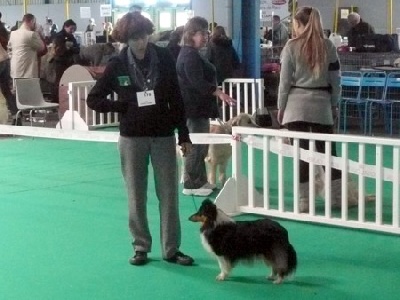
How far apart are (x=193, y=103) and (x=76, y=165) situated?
8.84ft

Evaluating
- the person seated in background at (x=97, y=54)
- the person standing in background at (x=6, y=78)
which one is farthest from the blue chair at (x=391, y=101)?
the person seated in background at (x=97, y=54)

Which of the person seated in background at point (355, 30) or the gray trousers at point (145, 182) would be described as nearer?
the gray trousers at point (145, 182)

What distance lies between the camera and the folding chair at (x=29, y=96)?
1173cm

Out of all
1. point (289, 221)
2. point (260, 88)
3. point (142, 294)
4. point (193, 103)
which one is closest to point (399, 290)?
point (142, 294)

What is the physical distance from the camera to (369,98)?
448 inches

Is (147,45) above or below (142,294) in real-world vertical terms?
above

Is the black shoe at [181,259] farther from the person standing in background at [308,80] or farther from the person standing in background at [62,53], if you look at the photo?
the person standing in background at [62,53]

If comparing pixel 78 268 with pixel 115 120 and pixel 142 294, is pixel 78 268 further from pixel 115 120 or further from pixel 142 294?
pixel 115 120

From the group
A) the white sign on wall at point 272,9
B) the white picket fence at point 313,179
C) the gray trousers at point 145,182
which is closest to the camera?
the gray trousers at point 145,182

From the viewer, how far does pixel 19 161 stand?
9.48m

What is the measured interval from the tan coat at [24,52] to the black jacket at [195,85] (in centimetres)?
612

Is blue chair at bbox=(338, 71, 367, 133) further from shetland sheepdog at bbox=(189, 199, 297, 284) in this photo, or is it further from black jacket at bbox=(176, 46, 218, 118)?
shetland sheepdog at bbox=(189, 199, 297, 284)

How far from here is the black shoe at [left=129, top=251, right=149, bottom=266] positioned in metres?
4.99

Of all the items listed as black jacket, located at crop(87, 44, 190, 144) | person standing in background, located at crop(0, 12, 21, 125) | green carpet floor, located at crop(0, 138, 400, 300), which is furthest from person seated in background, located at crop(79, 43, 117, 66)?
black jacket, located at crop(87, 44, 190, 144)
